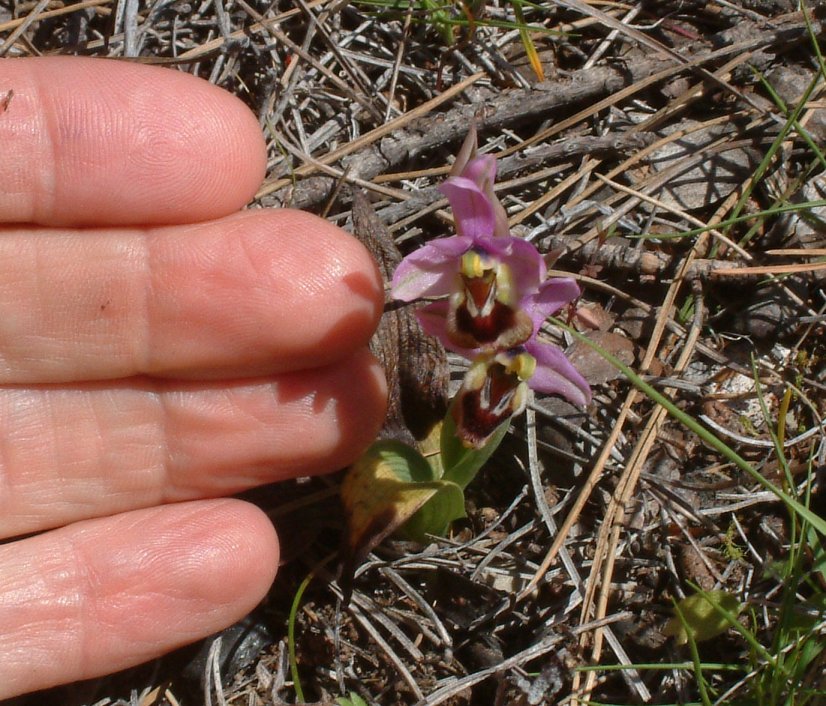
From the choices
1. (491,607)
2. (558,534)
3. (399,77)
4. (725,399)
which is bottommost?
(491,607)

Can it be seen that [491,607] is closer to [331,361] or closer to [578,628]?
[578,628]

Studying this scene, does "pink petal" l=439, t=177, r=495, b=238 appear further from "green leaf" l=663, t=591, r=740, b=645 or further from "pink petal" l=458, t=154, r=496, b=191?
"green leaf" l=663, t=591, r=740, b=645

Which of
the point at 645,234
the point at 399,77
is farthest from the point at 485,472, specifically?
the point at 399,77

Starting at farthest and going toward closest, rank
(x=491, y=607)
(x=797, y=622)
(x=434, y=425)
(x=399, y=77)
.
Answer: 1. (x=399, y=77)
2. (x=434, y=425)
3. (x=491, y=607)
4. (x=797, y=622)

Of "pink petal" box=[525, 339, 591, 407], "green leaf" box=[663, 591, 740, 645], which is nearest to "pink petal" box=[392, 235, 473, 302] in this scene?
"pink petal" box=[525, 339, 591, 407]

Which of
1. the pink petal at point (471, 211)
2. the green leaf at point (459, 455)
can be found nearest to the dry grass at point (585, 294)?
the green leaf at point (459, 455)
